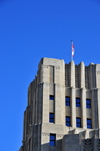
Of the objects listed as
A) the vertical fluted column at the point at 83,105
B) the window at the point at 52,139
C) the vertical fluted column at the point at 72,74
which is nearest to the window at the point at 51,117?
the window at the point at 52,139

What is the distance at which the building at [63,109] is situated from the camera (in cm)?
7338

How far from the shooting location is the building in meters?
73.4

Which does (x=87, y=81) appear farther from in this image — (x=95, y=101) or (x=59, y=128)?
(x=59, y=128)

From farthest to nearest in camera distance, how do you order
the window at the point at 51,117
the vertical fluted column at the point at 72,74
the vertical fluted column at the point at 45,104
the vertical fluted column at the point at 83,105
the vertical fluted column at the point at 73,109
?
the vertical fluted column at the point at 72,74, the vertical fluted column at the point at 83,105, the vertical fluted column at the point at 73,109, the window at the point at 51,117, the vertical fluted column at the point at 45,104

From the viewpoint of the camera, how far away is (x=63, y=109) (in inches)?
3059

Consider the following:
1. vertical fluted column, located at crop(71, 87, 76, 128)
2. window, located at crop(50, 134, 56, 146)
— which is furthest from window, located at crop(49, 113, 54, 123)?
vertical fluted column, located at crop(71, 87, 76, 128)

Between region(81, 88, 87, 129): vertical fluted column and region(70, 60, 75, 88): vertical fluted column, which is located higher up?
region(70, 60, 75, 88): vertical fluted column

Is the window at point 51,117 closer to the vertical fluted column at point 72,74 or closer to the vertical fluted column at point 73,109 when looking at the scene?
the vertical fluted column at point 73,109

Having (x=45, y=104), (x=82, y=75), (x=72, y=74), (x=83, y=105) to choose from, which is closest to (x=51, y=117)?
(x=45, y=104)

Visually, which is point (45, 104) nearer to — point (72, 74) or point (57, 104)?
point (57, 104)

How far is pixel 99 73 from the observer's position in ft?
268

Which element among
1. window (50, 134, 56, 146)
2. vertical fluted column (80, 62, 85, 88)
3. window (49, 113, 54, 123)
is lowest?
window (50, 134, 56, 146)

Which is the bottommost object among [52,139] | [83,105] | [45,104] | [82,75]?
[52,139]

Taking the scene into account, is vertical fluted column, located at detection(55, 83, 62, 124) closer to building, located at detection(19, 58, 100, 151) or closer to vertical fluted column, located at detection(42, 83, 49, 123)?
building, located at detection(19, 58, 100, 151)
